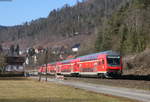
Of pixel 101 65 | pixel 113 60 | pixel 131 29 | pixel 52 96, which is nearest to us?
pixel 52 96

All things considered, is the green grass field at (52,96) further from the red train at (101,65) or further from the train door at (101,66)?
the train door at (101,66)

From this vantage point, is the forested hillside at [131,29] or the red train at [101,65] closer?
the red train at [101,65]

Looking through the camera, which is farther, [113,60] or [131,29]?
[131,29]

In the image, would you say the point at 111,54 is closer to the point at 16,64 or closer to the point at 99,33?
the point at 99,33

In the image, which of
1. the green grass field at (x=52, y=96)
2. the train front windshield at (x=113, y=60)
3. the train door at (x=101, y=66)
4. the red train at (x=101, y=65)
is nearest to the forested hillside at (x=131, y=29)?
the red train at (x=101, y=65)

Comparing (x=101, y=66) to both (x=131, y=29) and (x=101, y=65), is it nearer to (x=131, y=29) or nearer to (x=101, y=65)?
(x=101, y=65)

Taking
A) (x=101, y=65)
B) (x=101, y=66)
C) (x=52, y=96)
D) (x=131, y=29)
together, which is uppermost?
(x=131, y=29)

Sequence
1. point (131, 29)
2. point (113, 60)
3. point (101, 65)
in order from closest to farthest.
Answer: point (113, 60)
point (101, 65)
point (131, 29)

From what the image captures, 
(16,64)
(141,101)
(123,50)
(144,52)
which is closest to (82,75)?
(144,52)

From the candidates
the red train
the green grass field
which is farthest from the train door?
the green grass field

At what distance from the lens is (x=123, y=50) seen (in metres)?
81.4

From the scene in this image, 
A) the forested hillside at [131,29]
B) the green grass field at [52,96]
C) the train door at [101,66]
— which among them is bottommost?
the green grass field at [52,96]

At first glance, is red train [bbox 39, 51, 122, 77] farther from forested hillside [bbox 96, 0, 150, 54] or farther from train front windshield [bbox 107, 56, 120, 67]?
forested hillside [bbox 96, 0, 150, 54]

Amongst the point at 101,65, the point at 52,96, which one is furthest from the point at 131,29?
the point at 52,96
